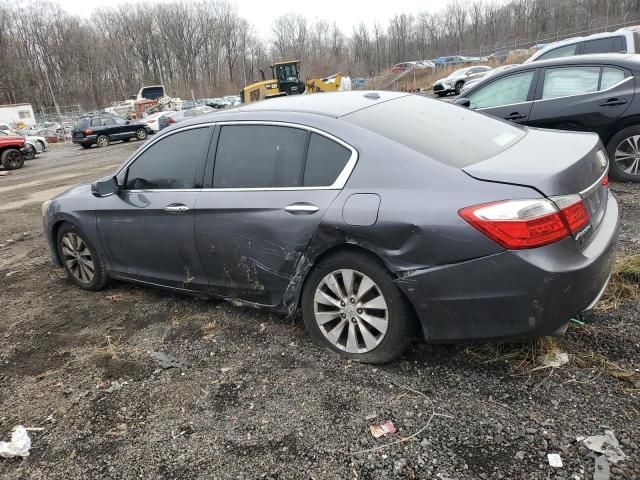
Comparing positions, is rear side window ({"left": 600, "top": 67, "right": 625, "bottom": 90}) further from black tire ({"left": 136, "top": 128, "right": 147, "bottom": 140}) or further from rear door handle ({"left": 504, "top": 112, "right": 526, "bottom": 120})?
black tire ({"left": 136, "top": 128, "right": 147, "bottom": 140})

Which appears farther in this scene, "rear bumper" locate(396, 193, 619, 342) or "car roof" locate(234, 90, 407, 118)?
"car roof" locate(234, 90, 407, 118)

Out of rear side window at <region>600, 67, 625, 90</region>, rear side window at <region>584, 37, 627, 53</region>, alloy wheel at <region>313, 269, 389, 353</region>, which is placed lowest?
alloy wheel at <region>313, 269, 389, 353</region>

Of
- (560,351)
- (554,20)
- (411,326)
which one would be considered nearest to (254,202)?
(411,326)

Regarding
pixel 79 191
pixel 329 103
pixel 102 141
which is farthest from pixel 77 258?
pixel 102 141

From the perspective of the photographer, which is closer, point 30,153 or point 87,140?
point 30,153

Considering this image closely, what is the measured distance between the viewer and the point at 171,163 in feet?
12.7

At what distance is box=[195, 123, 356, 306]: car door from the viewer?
3.06m

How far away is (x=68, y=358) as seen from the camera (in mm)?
3613

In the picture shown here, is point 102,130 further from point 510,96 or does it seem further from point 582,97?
point 582,97

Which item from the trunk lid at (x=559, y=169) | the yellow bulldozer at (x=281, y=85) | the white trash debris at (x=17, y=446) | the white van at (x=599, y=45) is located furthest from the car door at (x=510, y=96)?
the yellow bulldozer at (x=281, y=85)

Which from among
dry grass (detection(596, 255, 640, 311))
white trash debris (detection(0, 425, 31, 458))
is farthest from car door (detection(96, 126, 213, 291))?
dry grass (detection(596, 255, 640, 311))

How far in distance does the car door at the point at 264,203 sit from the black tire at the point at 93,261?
148cm

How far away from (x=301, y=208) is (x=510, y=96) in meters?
4.90

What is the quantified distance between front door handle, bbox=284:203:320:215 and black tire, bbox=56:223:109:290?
7.52ft
